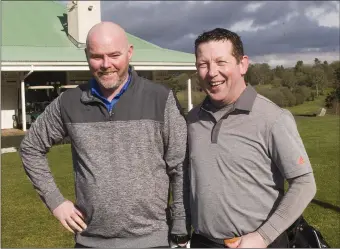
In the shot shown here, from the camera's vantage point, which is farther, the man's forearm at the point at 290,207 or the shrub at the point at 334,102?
the shrub at the point at 334,102

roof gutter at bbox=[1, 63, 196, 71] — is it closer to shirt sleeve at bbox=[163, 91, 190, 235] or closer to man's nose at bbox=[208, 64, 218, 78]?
shirt sleeve at bbox=[163, 91, 190, 235]

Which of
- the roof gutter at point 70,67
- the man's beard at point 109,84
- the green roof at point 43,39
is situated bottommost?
the man's beard at point 109,84

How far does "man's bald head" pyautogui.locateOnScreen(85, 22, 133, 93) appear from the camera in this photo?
2.70 meters

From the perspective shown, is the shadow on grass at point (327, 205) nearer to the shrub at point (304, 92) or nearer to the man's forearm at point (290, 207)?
the man's forearm at point (290, 207)

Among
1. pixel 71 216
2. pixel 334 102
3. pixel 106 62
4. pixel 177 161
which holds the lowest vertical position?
pixel 71 216

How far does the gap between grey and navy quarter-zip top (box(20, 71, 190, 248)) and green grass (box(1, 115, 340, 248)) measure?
13.1ft

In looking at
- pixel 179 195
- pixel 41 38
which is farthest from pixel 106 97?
pixel 41 38

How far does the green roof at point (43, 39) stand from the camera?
2131 cm

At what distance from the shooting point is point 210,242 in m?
2.71

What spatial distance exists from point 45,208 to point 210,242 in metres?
6.33

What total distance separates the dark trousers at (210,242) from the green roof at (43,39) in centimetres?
1829

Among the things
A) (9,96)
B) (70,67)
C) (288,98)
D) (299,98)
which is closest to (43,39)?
(9,96)

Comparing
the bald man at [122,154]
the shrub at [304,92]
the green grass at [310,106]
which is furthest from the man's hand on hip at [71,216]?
the shrub at [304,92]

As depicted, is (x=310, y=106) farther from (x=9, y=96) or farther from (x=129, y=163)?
(x=129, y=163)
